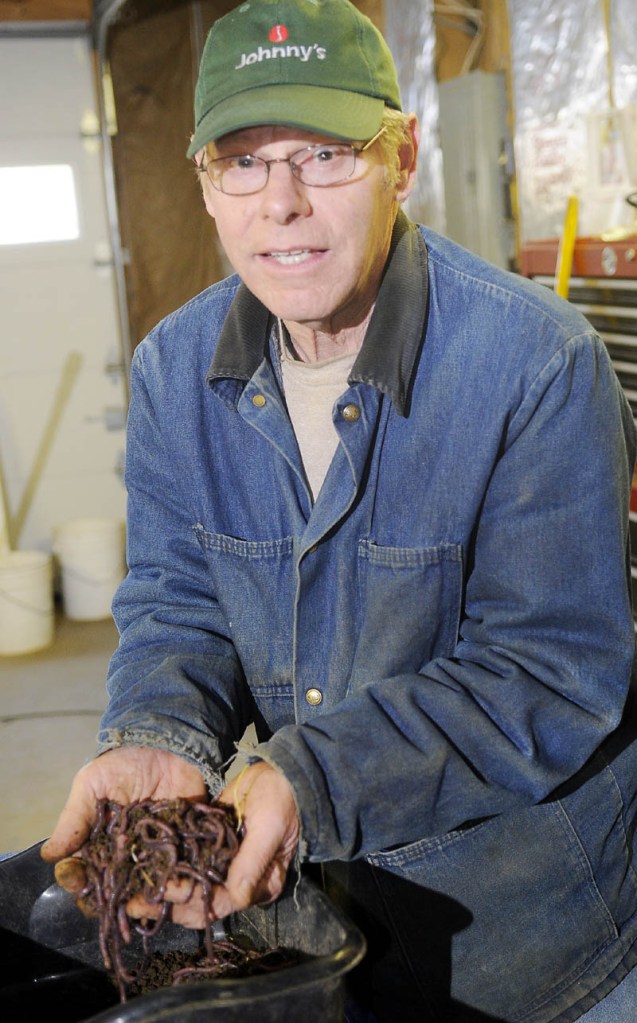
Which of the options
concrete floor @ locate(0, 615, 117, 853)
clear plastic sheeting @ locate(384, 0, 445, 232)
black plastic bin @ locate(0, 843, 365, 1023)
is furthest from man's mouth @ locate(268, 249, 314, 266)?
clear plastic sheeting @ locate(384, 0, 445, 232)

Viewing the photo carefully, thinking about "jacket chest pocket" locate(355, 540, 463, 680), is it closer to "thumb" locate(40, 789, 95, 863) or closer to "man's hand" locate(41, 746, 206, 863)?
"man's hand" locate(41, 746, 206, 863)

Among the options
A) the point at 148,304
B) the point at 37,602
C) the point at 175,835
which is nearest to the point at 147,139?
the point at 148,304

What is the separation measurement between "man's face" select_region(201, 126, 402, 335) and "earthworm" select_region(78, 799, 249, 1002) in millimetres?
582

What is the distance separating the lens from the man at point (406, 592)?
1.23 meters

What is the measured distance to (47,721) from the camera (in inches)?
165

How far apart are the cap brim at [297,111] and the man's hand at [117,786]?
70 cm

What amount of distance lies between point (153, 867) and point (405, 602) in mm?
419

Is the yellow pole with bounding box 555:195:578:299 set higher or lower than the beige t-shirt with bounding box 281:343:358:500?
higher

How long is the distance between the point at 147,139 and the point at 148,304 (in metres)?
0.77

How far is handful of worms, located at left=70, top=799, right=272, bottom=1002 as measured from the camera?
1.15 meters

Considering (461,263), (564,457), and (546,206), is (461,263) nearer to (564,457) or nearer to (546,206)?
(564,457)

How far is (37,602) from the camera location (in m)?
4.98

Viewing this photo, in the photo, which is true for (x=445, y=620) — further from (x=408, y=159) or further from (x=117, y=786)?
(x=408, y=159)

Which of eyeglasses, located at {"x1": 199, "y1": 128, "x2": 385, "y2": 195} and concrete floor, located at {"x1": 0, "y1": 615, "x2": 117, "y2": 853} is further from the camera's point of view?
concrete floor, located at {"x1": 0, "y1": 615, "x2": 117, "y2": 853}
